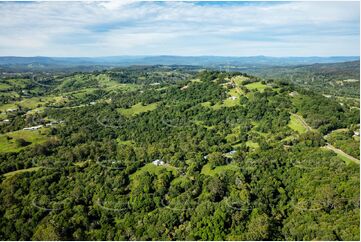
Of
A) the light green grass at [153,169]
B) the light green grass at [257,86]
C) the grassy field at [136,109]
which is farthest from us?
the grassy field at [136,109]

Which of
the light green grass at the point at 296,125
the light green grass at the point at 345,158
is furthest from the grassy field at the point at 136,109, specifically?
the light green grass at the point at 345,158

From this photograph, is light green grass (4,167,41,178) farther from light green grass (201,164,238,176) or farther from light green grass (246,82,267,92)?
light green grass (246,82,267,92)

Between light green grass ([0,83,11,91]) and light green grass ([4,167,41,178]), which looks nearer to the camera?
light green grass ([4,167,41,178])

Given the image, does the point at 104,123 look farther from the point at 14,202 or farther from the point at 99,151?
the point at 14,202

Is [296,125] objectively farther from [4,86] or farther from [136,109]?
[4,86]

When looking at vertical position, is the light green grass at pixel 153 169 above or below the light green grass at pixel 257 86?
below

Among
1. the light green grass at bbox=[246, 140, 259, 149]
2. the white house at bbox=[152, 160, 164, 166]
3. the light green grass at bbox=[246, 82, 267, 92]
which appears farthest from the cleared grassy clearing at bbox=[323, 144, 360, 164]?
the light green grass at bbox=[246, 82, 267, 92]

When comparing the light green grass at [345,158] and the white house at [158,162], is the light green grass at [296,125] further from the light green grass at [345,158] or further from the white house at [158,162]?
the white house at [158,162]
